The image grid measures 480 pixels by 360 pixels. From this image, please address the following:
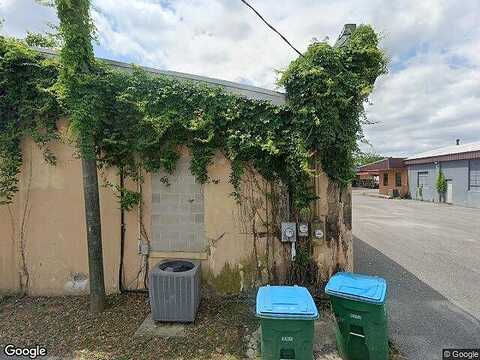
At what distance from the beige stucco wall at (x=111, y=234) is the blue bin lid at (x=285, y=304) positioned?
170cm

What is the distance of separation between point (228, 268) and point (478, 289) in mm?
4238

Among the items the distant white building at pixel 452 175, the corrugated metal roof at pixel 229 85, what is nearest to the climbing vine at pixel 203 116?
the corrugated metal roof at pixel 229 85

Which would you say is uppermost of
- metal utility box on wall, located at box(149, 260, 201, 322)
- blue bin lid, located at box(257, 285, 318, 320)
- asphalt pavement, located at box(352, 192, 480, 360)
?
blue bin lid, located at box(257, 285, 318, 320)

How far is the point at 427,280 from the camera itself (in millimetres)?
5555

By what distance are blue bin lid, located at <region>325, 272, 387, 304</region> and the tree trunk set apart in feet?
9.97

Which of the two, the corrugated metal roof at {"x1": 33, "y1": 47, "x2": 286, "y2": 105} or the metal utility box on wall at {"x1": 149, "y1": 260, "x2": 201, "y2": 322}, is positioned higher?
the corrugated metal roof at {"x1": 33, "y1": 47, "x2": 286, "y2": 105}

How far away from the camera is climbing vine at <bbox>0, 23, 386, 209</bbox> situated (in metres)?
4.20

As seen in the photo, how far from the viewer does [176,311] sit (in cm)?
384

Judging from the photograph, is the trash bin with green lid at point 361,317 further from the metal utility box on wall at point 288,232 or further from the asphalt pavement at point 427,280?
the metal utility box on wall at point 288,232

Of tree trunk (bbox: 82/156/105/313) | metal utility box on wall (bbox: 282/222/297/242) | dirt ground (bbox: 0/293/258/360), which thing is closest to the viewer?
dirt ground (bbox: 0/293/258/360)

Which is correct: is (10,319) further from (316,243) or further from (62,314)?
(316,243)

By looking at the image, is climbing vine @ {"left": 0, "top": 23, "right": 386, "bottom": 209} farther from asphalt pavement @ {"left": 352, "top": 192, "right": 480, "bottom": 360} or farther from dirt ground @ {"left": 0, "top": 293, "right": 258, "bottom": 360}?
asphalt pavement @ {"left": 352, "top": 192, "right": 480, "bottom": 360}

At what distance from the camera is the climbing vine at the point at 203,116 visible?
4195mm

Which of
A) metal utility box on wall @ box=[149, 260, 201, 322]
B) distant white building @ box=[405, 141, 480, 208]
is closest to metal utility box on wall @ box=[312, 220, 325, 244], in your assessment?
metal utility box on wall @ box=[149, 260, 201, 322]
